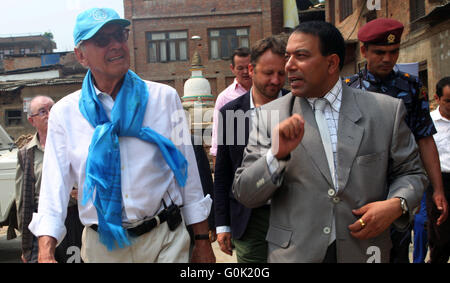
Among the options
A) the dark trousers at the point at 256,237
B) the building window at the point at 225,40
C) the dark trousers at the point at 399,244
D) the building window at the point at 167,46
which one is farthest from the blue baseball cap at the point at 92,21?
the building window at the point at 167,46

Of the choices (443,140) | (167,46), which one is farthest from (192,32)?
(443,140)

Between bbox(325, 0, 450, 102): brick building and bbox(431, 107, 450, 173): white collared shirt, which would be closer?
bbox(431, 107, 450, 173): white collared shirt

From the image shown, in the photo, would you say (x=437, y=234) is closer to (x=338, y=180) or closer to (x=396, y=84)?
(x=396, y=84)

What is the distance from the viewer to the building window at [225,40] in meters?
30.2

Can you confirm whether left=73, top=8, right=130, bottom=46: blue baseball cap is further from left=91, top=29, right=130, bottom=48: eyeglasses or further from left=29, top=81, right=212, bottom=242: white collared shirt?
left=29, top=81, right=212, bottom=242: white collared shirt

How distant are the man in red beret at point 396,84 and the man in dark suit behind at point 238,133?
22.6 inches

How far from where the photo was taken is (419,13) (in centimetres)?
1552

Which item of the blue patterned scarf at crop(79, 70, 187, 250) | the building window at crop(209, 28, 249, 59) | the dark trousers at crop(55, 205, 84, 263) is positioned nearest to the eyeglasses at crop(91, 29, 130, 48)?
the blue patterned scarf at crop(79, 70, 187, 250)

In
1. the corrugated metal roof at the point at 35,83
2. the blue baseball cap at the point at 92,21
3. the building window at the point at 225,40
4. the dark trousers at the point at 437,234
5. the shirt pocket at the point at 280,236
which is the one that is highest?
the building window at the point at 225,40

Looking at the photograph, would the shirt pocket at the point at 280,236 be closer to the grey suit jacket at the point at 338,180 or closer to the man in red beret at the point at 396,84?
the grey suit jacket at the point at 338,180

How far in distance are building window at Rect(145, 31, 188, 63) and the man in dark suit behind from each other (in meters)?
28.0

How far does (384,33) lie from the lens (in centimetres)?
309

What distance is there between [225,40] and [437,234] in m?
27.0

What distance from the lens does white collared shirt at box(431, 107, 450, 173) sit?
472 centimetres
